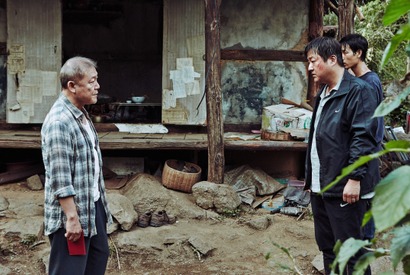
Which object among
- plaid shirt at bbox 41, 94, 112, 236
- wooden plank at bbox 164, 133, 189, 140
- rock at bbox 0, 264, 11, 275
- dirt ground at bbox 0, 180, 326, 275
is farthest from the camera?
wooden plank at bbox 164, 133, 189, 140

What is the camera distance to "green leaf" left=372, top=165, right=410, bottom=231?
3.01 feet

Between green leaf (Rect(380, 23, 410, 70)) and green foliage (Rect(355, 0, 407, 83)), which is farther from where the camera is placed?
green foliage (Rect(355, 0, 407, 83))

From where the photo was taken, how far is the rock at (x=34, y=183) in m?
7.19

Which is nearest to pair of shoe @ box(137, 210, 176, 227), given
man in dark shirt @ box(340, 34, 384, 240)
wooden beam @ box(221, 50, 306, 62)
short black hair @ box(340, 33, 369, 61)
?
wooden beam @ box(221, 50, 306, 62)

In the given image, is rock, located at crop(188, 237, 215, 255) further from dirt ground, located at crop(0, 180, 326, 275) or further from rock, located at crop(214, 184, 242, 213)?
rock, located at crop(214, 184, 242, 213)

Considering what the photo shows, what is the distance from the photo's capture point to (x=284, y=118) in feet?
24.6

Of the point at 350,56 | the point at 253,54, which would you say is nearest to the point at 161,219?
the point at 350,56

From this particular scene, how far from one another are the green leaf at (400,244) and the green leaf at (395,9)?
42 cm

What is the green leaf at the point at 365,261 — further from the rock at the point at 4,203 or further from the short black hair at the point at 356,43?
the rock at the point at 4,203

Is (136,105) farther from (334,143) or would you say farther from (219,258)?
(334,143)

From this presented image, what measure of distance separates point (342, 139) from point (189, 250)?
2.86 meters

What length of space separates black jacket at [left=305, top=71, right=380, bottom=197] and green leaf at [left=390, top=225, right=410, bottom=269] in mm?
2123

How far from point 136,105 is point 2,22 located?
8.46 feet

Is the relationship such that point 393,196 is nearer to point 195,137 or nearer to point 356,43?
point 356,43
